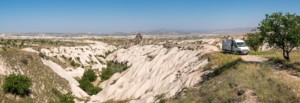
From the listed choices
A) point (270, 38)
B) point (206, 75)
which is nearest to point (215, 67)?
point (206, 75)

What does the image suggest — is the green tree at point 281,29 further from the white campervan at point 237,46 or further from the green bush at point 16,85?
the green bush at point 16,85

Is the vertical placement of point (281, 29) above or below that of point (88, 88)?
above

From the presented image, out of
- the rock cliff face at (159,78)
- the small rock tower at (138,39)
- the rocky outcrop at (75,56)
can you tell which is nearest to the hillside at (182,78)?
the rock cliff face at (159,78)

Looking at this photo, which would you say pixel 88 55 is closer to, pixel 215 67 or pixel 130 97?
pixel 130 97

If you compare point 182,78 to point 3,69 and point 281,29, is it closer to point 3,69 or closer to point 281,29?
point 281,29

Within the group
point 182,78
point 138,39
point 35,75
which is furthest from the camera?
point 138,39

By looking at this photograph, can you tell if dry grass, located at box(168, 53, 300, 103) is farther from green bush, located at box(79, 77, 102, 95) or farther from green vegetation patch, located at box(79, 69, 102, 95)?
green vegetation patch, located at box(79, 69, 102, 95)

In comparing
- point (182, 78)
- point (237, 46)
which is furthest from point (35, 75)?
point (237, 46)
